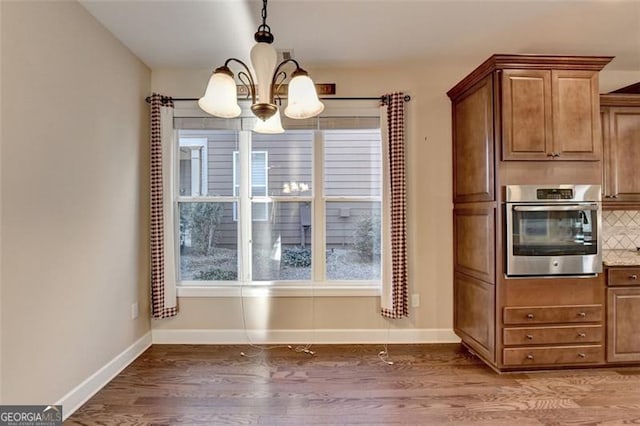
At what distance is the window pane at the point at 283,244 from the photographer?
3.26m

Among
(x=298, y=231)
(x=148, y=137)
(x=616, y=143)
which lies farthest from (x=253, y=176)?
(x=616, y=143)

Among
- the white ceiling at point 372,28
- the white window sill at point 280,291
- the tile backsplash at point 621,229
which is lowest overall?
the white window sill at point 280,291

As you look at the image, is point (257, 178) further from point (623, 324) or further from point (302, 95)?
point (623, 324)

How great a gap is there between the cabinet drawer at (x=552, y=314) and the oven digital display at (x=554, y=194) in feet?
2.66

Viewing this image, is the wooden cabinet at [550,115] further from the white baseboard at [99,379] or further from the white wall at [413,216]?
the white baseboard at [99,379]

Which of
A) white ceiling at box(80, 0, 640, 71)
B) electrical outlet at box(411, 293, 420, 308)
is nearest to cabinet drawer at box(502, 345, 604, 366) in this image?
electrical outlet at box(411, 293, 420, 308)

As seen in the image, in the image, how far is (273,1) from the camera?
2217mm

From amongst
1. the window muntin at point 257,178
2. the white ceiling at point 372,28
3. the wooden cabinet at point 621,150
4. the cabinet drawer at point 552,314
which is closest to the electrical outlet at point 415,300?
the cabinet drawer at point 552,314

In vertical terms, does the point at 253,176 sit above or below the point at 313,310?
above

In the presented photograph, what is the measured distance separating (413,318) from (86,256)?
8.91 ft

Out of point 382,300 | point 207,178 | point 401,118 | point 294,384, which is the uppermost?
point 401,118

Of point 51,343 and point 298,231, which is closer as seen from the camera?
point 51,343

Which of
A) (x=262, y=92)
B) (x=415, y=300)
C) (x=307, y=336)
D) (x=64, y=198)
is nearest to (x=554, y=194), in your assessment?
(x=415, y=300)

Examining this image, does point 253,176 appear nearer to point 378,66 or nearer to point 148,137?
point 148,137
